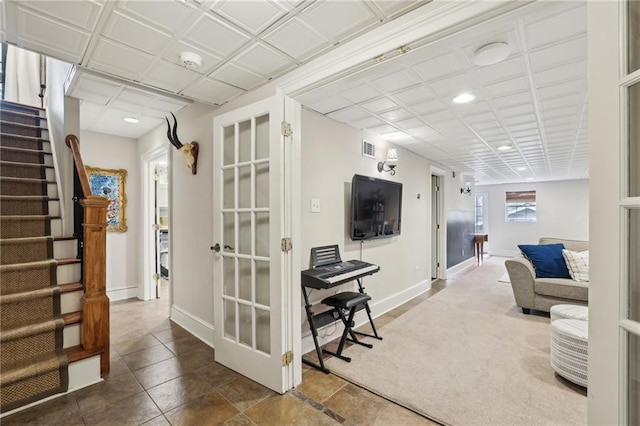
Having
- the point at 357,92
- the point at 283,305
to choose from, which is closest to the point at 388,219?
the point at 357,92

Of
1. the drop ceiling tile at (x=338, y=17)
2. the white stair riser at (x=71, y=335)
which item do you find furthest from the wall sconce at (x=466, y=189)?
the white stair riser at (x=71, y=335)

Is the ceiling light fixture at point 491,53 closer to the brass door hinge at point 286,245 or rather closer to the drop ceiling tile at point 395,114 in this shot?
the drop ceiling tile at point 395,114

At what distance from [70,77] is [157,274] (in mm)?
2833

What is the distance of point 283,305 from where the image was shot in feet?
6.87

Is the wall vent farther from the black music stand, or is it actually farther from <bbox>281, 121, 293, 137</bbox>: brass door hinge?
<bbox>281, 121, 293, 137</bbox>: brass door hinge

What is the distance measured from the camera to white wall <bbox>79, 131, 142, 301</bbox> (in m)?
4.10

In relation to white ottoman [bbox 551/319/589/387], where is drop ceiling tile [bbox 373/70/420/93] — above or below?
above

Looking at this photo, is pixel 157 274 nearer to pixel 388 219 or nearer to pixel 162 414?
pixel 162 414

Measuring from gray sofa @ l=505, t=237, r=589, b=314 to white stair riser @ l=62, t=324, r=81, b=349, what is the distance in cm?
471

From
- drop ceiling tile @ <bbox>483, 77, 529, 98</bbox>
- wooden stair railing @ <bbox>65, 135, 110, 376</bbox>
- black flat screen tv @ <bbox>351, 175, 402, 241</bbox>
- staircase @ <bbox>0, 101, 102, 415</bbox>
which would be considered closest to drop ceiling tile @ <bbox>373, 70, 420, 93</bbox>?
drop ceiling tile @ <bbox>483, 77, 529, 98</bbox>

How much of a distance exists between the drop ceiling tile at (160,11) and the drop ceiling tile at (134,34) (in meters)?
0.07

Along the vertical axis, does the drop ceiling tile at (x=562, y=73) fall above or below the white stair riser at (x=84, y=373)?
above

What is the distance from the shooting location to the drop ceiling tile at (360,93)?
7.70ft

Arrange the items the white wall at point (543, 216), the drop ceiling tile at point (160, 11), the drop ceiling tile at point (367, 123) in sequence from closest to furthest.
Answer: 1. the drop ceiling tile at point (160, 11)
2. the drop ceiling tile at point (367, 123)
3. the white wall at point (543, 216)
